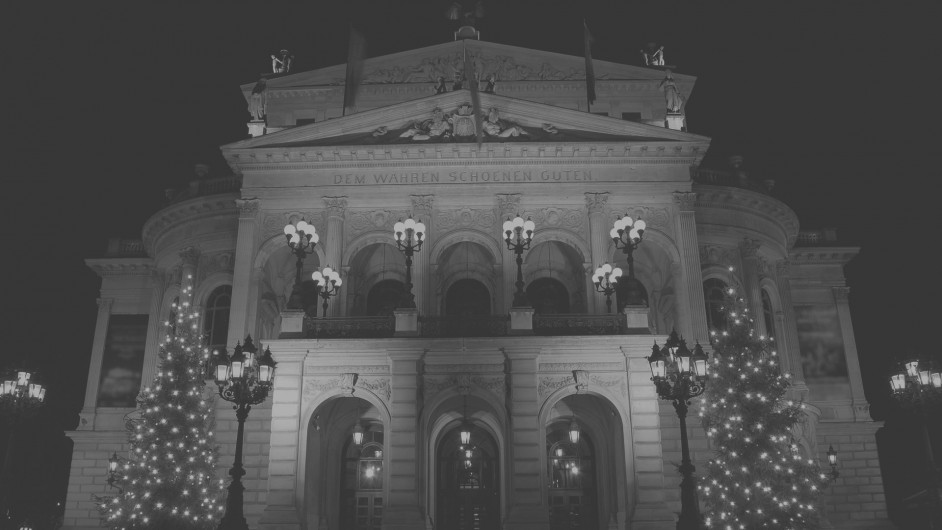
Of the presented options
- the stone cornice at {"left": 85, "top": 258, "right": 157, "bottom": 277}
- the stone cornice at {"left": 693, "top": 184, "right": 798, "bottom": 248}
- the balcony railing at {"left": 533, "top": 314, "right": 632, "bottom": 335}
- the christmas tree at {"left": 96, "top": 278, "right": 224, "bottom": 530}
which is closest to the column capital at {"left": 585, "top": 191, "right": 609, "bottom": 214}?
the stone cornice at {"left": 693, "top": 184, "right": 798, "bottom": 248}

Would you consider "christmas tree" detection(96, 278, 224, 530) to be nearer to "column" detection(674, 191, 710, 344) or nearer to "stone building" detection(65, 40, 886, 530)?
"stone building" detection(65, 40, 886, 530)

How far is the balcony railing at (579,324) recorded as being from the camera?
3030 centimetres

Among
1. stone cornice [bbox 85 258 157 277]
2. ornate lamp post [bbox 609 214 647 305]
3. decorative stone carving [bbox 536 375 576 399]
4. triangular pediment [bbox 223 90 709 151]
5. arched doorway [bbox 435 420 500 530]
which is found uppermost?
triangular pediment [bbox 223 90 709 151]

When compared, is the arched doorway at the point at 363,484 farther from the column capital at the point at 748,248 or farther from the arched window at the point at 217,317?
the column capital at the point at 748,248

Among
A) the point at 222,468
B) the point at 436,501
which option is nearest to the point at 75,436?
the point at 222,468

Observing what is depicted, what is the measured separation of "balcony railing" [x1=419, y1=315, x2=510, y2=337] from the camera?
1200 inches

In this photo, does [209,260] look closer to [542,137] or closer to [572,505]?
[542,137]

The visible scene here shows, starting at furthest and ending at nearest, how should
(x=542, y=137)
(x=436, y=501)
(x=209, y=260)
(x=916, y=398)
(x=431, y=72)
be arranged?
(x=431, y=72)
(x=209, y=260)
(x=542, y=137)
(x=436, y=501)
(x=916, y=398)

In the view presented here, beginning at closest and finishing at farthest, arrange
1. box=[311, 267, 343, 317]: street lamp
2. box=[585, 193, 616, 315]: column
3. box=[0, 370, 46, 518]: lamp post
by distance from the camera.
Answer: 1. box=[0, 370, 46, 518]: lamp post
2. box=[311, 267, 343, 317]: street lamp
3. box=[585, 193, 616, 315]: column

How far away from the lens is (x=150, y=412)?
2973 cm

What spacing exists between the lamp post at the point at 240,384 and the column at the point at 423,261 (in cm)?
1090

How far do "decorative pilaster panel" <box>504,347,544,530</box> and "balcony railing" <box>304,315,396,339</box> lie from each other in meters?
4.58

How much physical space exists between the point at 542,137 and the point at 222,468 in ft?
58.5

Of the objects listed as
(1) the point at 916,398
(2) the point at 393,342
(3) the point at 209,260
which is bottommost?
(1) the point at 916,398
